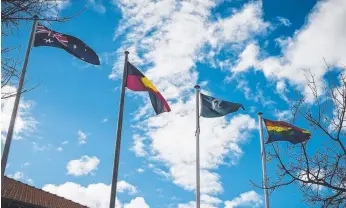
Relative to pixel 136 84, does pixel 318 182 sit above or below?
below

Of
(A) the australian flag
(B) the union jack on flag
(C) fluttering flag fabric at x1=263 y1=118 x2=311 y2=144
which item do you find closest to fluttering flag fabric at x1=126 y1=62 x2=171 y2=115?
(A) the australian flag

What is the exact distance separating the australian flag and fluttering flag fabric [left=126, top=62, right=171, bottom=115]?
1.19 metres

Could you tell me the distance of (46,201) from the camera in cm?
1380

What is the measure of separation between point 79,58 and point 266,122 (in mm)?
8803

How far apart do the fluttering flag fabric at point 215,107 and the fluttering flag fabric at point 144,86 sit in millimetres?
3053

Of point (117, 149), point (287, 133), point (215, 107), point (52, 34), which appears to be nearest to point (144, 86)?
point (117, 149)

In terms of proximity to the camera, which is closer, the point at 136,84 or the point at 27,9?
the point at 27,9

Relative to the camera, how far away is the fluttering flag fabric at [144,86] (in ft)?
39.7

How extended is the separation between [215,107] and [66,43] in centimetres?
658

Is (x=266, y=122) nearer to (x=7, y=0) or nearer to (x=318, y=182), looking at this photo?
(x=318, y=182)

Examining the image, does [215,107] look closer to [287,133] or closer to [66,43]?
[287,133]

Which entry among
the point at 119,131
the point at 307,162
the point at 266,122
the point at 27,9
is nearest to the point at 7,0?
the point at 27,9

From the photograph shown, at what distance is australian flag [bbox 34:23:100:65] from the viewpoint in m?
11.8

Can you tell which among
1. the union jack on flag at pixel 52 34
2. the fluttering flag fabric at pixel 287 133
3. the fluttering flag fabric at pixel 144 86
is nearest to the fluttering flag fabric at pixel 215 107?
the fluttering flag fabric at pixel 287 133
